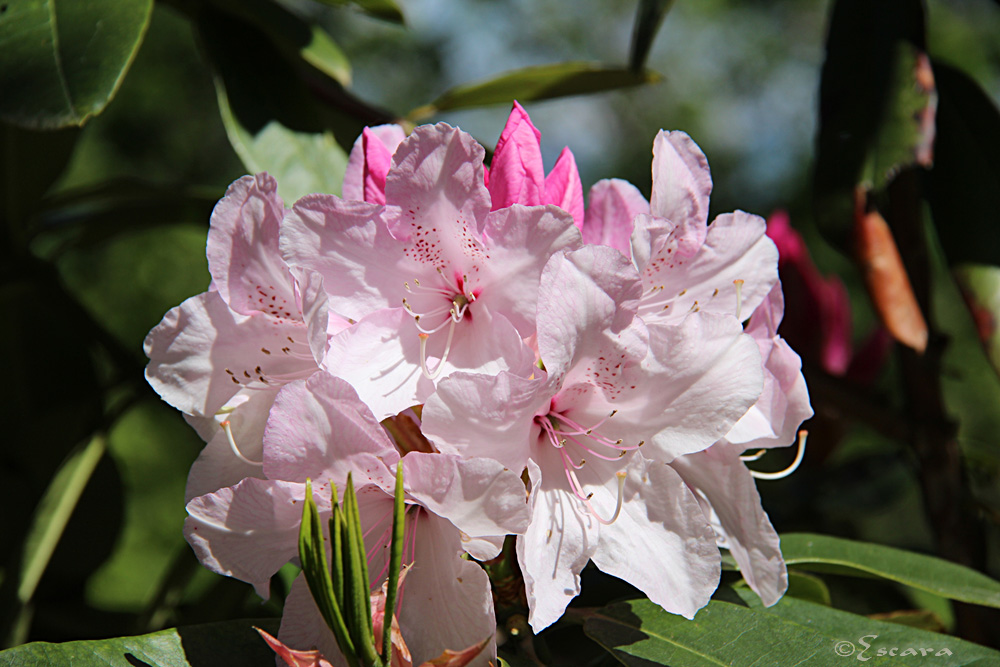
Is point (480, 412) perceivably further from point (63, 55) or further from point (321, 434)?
point (63, 55)

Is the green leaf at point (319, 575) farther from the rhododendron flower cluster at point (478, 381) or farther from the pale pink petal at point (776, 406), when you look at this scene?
the pale pink petal at point (776, 406)

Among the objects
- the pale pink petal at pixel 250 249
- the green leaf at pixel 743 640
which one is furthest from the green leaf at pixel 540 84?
the green leaf at pixel 743 640

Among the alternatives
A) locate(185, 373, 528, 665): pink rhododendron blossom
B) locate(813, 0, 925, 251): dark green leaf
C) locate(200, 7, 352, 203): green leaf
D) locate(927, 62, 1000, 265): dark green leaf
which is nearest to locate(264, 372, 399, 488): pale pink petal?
locate(185, 373, 528, 665): pink rhododendron blossom

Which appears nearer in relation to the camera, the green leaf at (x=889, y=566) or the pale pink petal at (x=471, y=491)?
the pale pink petal at (x=471, y=491)

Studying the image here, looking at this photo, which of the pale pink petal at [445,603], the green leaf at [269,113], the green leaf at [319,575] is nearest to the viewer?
the green leaf at [319,575]

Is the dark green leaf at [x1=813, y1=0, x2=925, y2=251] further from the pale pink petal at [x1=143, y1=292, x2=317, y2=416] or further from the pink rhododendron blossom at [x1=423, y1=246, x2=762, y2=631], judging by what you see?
the pale pink petal at [x1=143, y1=292, x2=317, y2=416]

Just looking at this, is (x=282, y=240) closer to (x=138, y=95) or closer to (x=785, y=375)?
(x=785, y=375)
